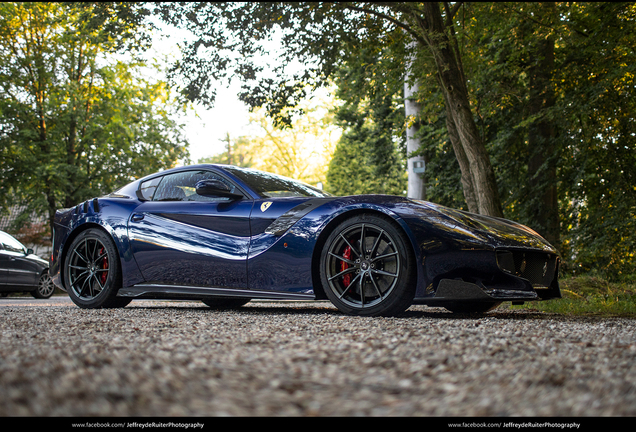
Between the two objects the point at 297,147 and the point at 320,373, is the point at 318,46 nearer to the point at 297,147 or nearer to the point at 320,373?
the point at 320,373

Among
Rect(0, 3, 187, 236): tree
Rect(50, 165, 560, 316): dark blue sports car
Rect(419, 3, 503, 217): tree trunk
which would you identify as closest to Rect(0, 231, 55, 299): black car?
Rect(0, 3, 187, 236): tree

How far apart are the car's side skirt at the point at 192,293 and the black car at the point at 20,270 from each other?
7.95 meters

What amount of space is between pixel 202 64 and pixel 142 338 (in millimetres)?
8315

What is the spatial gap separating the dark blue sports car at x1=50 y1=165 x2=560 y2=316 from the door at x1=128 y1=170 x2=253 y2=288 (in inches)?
0.4

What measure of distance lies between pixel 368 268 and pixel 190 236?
1704mm

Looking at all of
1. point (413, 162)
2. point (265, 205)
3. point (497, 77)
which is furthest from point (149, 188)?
point (413, 162)

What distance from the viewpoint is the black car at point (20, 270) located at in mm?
11164

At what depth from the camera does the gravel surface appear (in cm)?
130

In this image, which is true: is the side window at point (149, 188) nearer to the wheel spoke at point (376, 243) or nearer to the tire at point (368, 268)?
the tire at point (368, 268)

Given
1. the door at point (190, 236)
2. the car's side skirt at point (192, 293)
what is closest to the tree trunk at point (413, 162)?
the door at point (190, 236)

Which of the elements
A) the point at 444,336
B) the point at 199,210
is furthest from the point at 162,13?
the point at 444,336

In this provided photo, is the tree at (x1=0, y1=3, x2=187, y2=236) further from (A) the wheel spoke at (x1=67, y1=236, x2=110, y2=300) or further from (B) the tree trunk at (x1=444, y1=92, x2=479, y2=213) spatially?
(A) the wheel spoke at (x1=67, y1=236, x2=110, y2=300)

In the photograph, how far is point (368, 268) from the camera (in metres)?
3.75

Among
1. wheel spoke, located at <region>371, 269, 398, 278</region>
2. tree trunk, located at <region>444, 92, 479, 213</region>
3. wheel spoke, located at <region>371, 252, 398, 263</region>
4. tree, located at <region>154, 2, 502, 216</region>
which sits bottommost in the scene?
wheel spoke, located at <region>371, 269, 398, 278</region>
